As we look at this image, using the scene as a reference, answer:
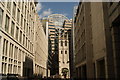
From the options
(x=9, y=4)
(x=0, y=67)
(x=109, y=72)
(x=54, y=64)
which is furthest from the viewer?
(x=54, y=64)

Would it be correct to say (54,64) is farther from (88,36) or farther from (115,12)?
(115,12)

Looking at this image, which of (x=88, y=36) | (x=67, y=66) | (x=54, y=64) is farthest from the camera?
(x=54, y=64)

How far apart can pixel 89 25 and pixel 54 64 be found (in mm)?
95684

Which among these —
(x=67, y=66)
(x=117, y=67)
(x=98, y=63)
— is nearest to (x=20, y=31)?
(x=98, y=63)

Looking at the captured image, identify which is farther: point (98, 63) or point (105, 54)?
point (98, 63)

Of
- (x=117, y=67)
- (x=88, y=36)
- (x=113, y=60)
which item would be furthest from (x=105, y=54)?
(x=88, y=36)

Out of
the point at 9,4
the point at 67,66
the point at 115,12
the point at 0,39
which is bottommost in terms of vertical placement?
the point at 67,66

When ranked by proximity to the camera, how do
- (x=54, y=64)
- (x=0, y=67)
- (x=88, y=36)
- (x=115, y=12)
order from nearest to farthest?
(x=115, y=12) → (x=0, y=67) → (x=88, y=36) → (x=54, y=64)

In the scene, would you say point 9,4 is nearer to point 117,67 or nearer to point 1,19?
point 1,19

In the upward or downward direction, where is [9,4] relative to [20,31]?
upward

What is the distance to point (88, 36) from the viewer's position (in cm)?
2941

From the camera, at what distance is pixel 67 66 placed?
88.8 meters

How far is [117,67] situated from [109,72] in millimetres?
2012

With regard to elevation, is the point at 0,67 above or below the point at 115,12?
below
